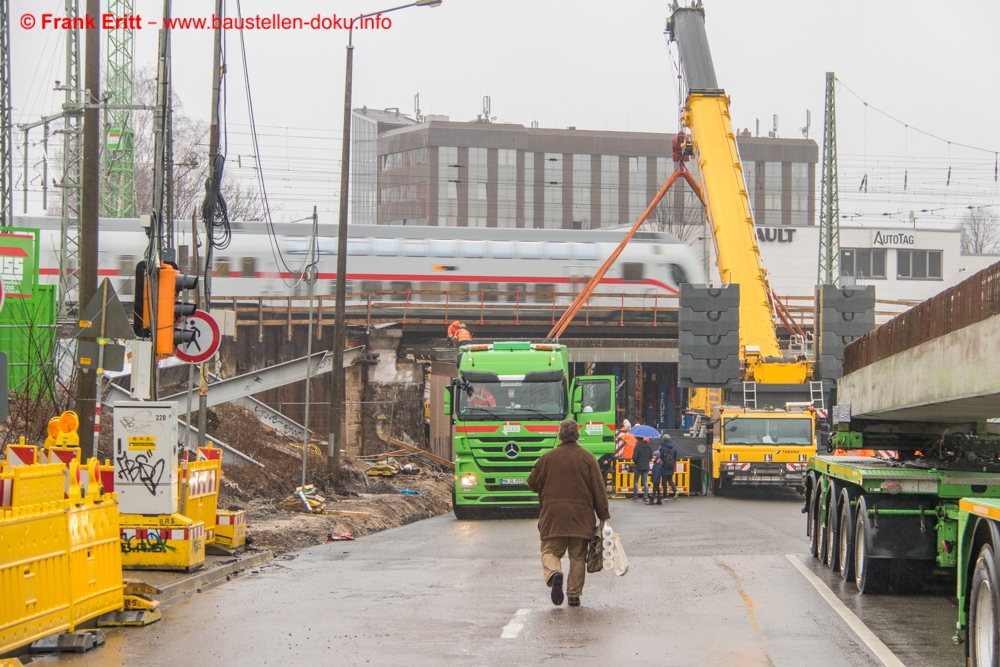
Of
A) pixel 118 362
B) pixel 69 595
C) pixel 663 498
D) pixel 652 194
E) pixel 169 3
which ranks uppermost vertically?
pixel 652 194

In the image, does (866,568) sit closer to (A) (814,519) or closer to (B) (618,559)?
(B) (618,559)

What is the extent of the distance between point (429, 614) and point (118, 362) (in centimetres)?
430

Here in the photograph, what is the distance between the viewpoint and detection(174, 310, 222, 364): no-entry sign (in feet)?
50.3

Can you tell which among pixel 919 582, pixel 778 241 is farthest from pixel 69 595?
pixel 778 241

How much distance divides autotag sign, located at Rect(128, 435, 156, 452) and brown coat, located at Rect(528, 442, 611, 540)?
3.99m

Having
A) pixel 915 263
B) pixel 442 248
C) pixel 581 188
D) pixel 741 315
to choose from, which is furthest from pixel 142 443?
pixel 581 188

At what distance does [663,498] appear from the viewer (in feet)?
99.1

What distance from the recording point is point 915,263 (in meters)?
72.2

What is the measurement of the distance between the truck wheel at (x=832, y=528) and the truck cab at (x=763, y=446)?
47.9 ft

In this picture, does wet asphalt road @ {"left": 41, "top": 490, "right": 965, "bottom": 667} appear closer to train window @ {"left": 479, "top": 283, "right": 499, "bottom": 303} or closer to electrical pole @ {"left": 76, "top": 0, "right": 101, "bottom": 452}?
electrical pole @ {"left": 76, "top": 0, "right": 101, "bottom": 452}

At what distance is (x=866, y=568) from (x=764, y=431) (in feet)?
58.3

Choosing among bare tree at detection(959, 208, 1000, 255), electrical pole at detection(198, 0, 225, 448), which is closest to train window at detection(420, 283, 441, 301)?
electrical pole at detection(198, 0, 225, 448)

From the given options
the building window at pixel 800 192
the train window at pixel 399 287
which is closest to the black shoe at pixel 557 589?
the train window at pixel 399 287

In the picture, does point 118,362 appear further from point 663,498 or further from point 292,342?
point 292,342
